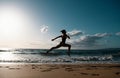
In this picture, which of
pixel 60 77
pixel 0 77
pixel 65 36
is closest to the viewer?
pixel 65 36

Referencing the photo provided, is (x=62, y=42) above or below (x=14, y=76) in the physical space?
above

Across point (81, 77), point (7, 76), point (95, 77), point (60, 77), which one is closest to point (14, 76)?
point (7, 76)

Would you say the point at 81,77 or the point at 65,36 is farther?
the point at 81,77

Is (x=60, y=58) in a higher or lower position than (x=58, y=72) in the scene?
higher

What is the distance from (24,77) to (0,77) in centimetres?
146

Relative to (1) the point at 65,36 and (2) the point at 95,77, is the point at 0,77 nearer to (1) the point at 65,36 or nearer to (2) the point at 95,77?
(1) the point at 65,36

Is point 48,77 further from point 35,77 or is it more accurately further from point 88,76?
point 88,76

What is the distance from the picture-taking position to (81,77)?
14.3 meters

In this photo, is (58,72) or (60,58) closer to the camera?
(58,72)

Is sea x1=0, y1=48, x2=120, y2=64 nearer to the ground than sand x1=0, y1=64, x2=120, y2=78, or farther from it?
farther from it

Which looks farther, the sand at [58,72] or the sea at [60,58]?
the sea at [60,58]

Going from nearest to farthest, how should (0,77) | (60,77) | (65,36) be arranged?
(65,36) → (0,77) → (60,77)

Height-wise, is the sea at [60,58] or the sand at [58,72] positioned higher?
the sea at [60,58]

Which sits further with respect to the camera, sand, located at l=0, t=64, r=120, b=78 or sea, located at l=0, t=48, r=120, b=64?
sea, located at l=0, t=48, r=120, b=64
